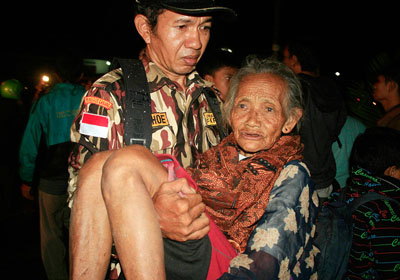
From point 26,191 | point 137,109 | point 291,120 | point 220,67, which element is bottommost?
point 26,191

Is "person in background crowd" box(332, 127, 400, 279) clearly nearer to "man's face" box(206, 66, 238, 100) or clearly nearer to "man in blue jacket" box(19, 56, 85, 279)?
"man's face" box(206, 66, 238, 100)

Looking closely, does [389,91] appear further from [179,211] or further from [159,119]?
[179,211]

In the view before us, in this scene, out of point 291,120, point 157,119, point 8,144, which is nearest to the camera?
point 157,119

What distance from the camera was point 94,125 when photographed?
1530mm

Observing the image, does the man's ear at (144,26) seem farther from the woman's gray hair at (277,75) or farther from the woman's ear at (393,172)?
the woman's ear at (393,172)

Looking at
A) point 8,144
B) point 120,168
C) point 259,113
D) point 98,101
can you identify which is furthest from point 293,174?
point 8,144

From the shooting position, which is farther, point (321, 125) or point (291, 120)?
point (321, 125)

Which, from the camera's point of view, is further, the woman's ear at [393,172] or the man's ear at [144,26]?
the woman's ear at [393,172]

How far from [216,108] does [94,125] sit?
3.35 feet

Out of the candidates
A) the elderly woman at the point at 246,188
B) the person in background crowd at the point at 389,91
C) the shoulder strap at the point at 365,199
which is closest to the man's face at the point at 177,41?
the elderly woman at the point at 246,188

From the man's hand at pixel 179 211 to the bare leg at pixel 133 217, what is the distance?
0.06m

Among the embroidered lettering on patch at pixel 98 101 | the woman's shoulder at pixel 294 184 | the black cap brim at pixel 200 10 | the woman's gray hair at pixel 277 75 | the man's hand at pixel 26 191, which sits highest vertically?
the black cap brim at pixel 200 10

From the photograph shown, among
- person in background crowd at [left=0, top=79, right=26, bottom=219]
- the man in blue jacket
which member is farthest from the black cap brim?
person in background crowd at [left=0, top=79, right=26, bottom=219]

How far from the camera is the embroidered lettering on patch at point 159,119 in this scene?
5.66 ft
